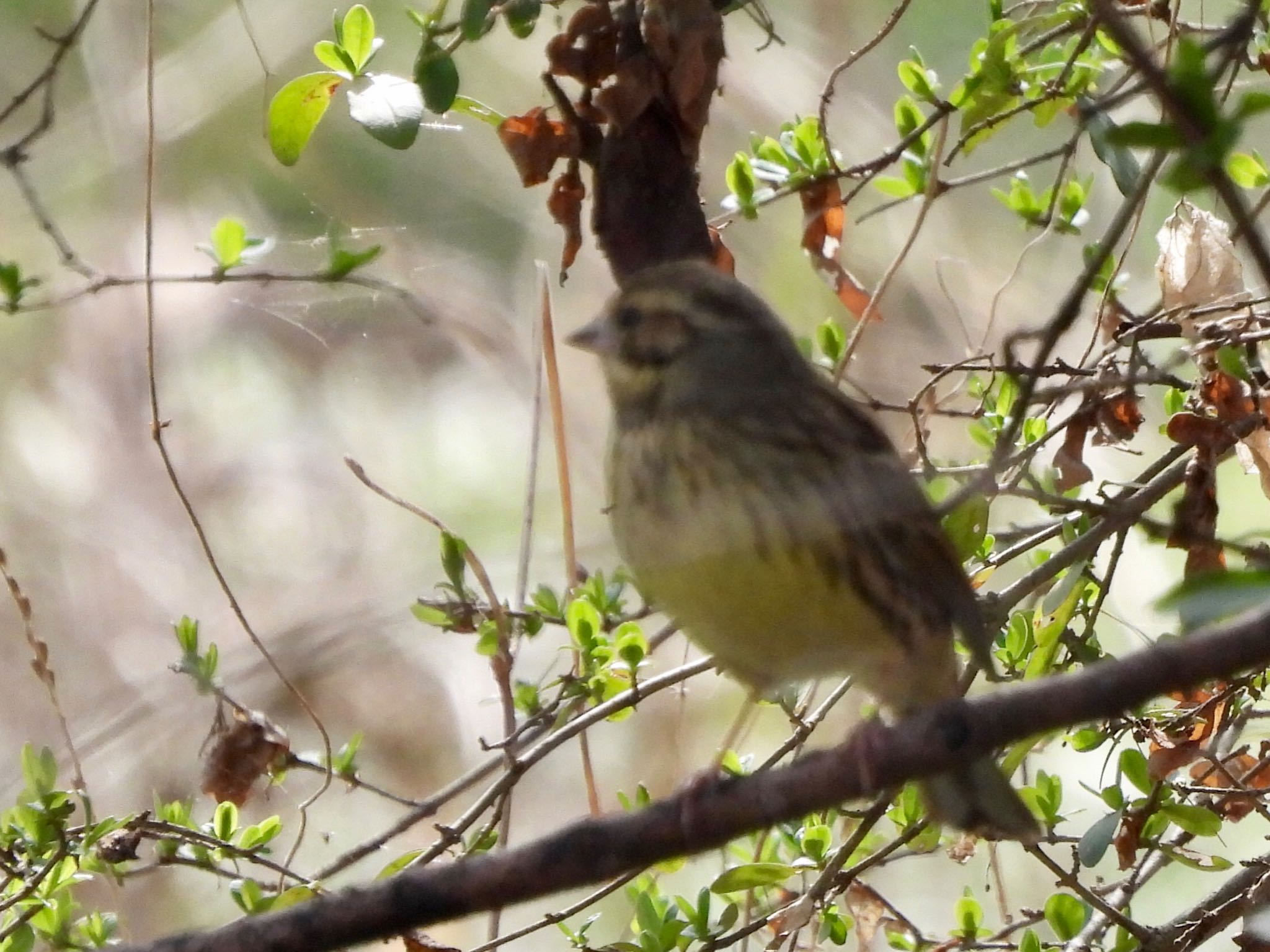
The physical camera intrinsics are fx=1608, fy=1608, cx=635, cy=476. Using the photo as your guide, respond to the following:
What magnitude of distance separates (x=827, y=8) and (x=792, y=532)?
9.90 ft

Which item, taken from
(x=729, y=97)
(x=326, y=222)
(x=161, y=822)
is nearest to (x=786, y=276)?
(x=729, y=97)

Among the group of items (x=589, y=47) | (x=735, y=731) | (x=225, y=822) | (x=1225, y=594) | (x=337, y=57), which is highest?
(x=337, y=57)

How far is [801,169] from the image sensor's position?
2.73 metres

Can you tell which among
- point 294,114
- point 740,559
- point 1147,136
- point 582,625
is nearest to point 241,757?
point 582,625

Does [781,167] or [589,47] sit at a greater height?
[589,47]

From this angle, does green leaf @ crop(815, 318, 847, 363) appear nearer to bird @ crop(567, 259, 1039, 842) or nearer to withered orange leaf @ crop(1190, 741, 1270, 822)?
bird @ crop(567, 259, 1039, 842)

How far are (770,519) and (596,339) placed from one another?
20.4 inches

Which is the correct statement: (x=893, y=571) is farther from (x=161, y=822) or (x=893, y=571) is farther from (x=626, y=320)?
(x=161, y=822)

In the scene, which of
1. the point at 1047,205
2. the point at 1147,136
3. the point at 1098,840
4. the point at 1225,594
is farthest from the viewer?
the point at 1047,205

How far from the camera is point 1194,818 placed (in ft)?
7.65

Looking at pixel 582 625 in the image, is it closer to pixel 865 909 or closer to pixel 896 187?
pixel 865 909

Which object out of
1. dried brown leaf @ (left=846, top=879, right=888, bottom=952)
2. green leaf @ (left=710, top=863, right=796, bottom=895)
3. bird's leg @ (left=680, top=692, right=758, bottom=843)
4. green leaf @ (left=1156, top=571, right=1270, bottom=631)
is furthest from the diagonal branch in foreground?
dried brown leaf @ (left=846, top=879, right=888, bottom=952)

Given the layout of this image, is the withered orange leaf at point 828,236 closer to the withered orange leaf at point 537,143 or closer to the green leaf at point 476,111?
the withered orange leaf at point 537,143

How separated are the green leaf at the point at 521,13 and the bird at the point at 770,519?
17.0 inches
